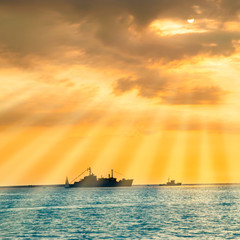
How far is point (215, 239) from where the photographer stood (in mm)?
52000

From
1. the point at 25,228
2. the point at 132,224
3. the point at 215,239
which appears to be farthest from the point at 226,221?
the point at 25,228

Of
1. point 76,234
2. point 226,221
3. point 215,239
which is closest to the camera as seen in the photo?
point 215,239

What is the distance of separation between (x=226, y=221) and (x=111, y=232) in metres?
22.1

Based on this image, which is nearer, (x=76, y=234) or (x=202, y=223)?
(x=76, y=234)

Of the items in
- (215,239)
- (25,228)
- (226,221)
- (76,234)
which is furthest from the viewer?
(226,221)

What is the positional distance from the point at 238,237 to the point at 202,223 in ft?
52.0

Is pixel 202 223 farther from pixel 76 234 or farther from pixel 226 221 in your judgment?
pixel 76 234

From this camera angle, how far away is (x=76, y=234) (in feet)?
192

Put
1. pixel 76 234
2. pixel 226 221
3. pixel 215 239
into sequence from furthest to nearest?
pixel 226 221
pixel 76 234
pixel 215 239

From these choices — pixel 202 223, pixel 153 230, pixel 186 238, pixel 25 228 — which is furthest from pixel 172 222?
pixel 25 228

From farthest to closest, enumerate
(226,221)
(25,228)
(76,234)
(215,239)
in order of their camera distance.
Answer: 1. (226,221)
2. (25,228)
3. (76,234)
4. (215,239)

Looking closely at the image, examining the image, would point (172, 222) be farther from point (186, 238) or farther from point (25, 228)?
point (25, 228)

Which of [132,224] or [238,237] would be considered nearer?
[238,237]

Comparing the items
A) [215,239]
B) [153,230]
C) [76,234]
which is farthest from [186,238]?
[76,234]
